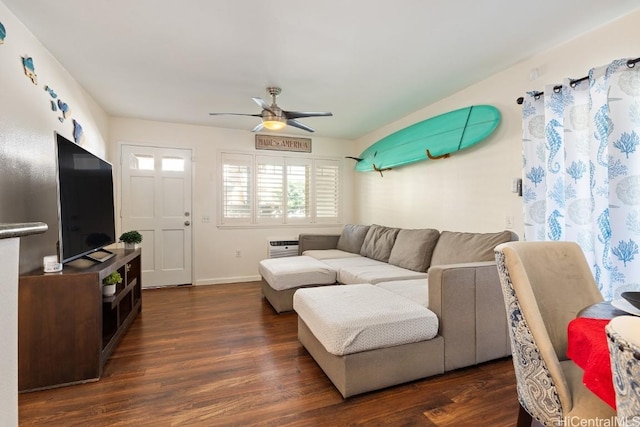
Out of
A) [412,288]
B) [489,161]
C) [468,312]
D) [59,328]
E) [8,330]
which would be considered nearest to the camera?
[8,330]

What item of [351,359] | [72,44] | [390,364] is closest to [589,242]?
[390,364]

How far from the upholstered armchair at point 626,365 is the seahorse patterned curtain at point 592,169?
75.2 inches

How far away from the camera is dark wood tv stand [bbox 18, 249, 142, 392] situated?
180cm

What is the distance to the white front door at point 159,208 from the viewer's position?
410 cm

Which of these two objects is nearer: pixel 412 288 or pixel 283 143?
pixel 412 288

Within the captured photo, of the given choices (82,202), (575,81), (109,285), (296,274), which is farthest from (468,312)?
(82,202)

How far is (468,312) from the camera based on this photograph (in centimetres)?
199

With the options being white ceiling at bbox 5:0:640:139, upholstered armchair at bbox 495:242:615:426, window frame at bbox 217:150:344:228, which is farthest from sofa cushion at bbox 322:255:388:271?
upholstered armchair at bbox 495:242:615:426

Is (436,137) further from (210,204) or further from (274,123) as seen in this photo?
(210,204)

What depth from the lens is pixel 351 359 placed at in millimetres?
1672

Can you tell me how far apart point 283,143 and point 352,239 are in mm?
1925

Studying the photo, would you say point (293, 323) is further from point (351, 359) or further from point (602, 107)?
point (602, 107)

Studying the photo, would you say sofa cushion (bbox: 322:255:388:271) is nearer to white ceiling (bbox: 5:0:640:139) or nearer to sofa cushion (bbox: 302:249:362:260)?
sofa cushion (bbox: 302:249:362:260)

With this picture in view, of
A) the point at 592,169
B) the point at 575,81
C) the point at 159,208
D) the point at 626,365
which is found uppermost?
the point at 575,81
